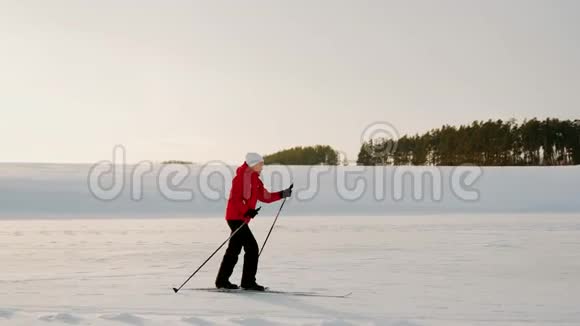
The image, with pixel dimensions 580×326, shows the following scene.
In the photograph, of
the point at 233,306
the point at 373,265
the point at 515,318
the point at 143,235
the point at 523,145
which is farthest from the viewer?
the point at 523,145

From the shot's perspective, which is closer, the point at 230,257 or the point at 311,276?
the point at 230,257

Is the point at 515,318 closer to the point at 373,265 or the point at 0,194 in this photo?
the point at 373,265

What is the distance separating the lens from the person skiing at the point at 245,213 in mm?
8023

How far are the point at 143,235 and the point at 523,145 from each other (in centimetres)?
4905

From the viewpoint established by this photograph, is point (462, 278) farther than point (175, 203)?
No

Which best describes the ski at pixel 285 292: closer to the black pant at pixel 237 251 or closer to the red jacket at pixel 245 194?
the black pant at pixel 237 251

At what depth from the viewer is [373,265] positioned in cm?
1004

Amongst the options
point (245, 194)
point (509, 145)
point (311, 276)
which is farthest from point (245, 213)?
point (509, 145)

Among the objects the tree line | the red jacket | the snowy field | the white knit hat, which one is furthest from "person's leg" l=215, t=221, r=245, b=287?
the tree line

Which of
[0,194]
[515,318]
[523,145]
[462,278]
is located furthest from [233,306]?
[523,145]

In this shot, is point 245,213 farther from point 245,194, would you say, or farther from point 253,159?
point 253,159

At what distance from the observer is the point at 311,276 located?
356 inches

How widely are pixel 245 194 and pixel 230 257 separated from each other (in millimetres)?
718

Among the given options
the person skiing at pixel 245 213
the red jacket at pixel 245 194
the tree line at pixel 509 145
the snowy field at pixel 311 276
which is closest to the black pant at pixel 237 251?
the person skiing at pixel 245 213
